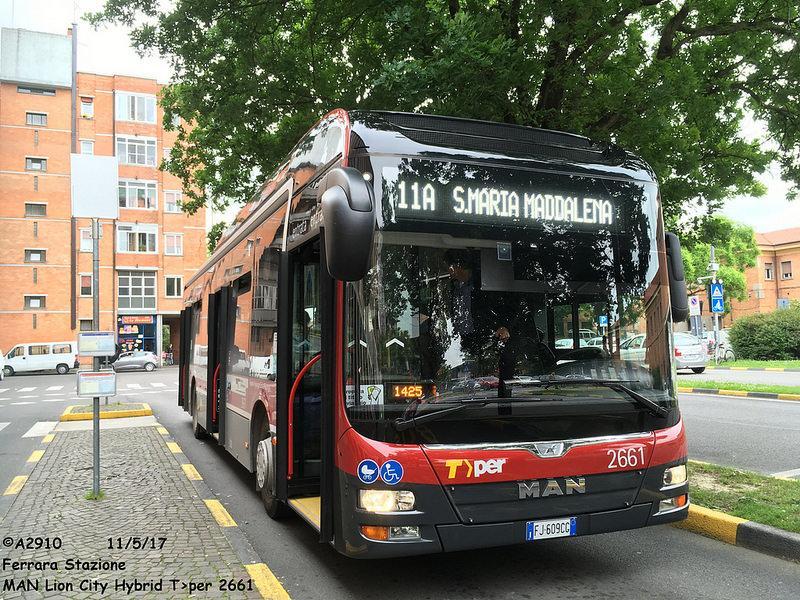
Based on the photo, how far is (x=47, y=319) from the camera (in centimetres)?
4956

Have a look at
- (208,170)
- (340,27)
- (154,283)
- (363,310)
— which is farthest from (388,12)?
(154,283)

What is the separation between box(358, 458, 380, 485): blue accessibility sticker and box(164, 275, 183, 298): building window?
5069cm

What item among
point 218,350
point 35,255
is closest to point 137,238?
point 35,255

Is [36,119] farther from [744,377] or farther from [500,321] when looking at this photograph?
[500,321]

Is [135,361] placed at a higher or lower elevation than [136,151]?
lower

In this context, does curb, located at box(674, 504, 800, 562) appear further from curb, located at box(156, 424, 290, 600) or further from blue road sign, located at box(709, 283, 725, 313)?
blue road sign, located at box(709, 283, 725, 313)

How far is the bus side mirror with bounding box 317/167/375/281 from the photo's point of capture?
362 cm

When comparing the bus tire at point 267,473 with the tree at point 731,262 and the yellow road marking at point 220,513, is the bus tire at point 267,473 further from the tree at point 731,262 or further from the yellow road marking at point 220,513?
the tree at point 731,262

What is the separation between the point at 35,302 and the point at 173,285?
1002 cm

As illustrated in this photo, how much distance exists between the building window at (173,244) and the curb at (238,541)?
46.0 m

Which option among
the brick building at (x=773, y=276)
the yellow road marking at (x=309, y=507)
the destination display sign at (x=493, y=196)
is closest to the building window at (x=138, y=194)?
the yellow road marking at (x=309, y=507)

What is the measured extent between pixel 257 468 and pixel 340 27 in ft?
19.7

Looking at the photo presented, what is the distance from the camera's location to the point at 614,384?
432 centimetres

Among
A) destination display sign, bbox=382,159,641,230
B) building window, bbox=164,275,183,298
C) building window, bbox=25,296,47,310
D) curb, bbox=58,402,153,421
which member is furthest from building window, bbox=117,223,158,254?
destination display sign, bbox=382,159,641,230
